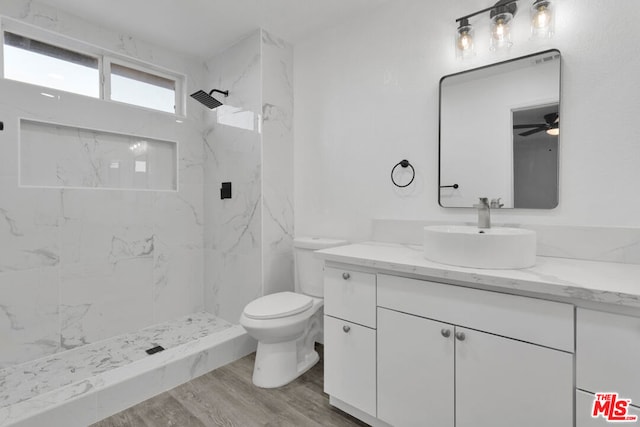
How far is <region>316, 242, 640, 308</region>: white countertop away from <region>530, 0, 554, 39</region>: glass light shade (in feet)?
3.57

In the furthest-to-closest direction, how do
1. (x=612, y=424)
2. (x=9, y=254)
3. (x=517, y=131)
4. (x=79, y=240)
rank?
(x=79, y=240) < (x=9, y=254) < (x=517, y=131) < (x=612, y=424)

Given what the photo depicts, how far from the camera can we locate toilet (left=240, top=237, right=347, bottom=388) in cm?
182

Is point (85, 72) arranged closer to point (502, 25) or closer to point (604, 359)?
point (502, 25)

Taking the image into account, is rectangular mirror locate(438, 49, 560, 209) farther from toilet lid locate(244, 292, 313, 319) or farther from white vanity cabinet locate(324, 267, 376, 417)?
toilet lid locate(244, 292, 313, 319)

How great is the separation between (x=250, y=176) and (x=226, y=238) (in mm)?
606

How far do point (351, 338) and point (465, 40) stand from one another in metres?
1.69

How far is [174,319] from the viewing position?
2.67 meters

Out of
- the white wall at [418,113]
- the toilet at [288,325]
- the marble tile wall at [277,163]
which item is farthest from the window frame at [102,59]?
the toilet at [288,325]

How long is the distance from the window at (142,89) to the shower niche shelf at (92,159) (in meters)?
0.32

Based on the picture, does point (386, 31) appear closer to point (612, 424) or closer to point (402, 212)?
point (402, 212)

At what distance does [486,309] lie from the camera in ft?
3.80

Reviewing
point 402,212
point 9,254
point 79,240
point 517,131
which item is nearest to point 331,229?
point 402,212

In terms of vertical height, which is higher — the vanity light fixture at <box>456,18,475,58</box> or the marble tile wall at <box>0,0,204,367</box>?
the vanity light fixture at <box>456,18,475,58</box>

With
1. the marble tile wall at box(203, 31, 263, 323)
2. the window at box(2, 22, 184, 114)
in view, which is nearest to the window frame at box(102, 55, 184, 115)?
the window at box(2, 22, 184, 114)
